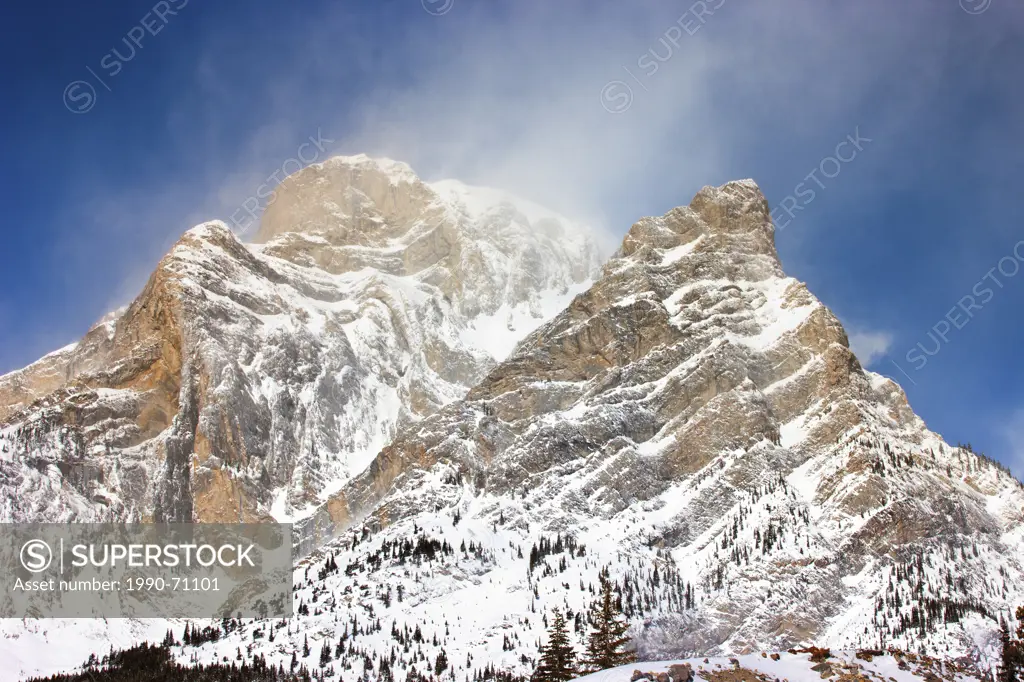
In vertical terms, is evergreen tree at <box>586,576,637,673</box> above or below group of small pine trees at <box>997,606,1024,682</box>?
above

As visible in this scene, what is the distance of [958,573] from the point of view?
188 metres

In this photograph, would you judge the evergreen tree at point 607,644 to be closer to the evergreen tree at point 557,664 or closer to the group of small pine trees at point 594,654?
the group of small pine trees at point 594,654

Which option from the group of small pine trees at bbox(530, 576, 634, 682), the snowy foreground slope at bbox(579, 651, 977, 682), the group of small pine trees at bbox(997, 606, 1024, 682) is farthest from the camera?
the group of small pine trees at bbox(530, 576, 634, 682)

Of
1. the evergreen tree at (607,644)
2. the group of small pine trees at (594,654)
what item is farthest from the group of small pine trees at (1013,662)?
the group of small pine trees at (594,654)

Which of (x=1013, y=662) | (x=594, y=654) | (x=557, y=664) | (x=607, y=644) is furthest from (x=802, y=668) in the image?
(x=557, y=664)

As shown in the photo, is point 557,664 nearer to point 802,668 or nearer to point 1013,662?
point 1013,662

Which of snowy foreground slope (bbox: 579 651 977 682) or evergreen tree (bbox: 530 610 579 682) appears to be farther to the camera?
evergreen tree (bbox: 530 610 579 682)

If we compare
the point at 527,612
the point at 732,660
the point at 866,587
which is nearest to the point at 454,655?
the point at 527,612

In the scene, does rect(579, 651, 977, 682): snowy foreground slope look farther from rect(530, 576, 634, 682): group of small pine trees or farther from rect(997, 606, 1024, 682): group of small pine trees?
rect(530, 576, 634, 682): group of small pine trees

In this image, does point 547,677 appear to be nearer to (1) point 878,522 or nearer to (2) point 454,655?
(2) point 454,655

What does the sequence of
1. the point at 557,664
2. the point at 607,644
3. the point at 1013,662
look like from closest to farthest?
the point at 1013,662
the point at 607,644
the point at 557,664

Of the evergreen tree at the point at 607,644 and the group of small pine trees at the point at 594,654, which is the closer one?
the evergreen tree at the point at 607,644

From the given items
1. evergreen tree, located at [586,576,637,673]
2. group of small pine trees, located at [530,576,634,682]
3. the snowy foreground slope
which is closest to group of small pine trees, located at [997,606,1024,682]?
the snowy foreground slope

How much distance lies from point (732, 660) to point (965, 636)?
13176 cm
